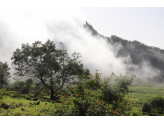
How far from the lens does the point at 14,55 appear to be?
19.3 meters

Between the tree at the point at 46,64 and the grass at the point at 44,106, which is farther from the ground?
the tree at the point at 46,64

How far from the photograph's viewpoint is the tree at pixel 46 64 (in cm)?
1917

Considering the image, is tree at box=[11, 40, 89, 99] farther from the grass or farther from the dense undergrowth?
the dense undergrowth

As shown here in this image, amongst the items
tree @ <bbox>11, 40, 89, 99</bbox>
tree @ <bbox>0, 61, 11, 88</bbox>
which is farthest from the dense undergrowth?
tree @ <bbox>0, 61, 11, 88</bbox>

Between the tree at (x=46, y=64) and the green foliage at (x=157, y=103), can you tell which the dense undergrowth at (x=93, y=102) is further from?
the tree at (x=46, y=64)

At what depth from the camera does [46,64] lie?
760 inches

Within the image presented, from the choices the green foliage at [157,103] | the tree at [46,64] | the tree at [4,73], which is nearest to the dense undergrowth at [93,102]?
the green foliage at [157,103]

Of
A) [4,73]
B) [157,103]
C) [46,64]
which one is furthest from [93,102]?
[4,73]

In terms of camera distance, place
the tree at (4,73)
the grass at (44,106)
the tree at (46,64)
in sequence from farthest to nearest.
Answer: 1. the tree at (4,73)
2. the tree at (46,64)
3. the grass at (44,106)

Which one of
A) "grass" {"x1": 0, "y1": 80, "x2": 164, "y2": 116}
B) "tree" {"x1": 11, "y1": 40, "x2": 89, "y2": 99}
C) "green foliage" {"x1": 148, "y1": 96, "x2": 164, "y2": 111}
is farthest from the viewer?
"tree" {"x1": 11, "y1": 40, "x2": 89, "y2": 99}

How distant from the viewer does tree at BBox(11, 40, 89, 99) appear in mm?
19172

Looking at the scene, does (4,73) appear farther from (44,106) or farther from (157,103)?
(157,103)

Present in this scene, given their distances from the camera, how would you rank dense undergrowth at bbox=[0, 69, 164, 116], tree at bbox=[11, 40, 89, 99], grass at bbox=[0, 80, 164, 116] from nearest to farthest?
1. dense undergrowth at bbox=[0, 69, 164, 116]
2. grass at bbox=[0, 80, 164, 116]
3. tree at bbox=[11, 40, 89, 99]
